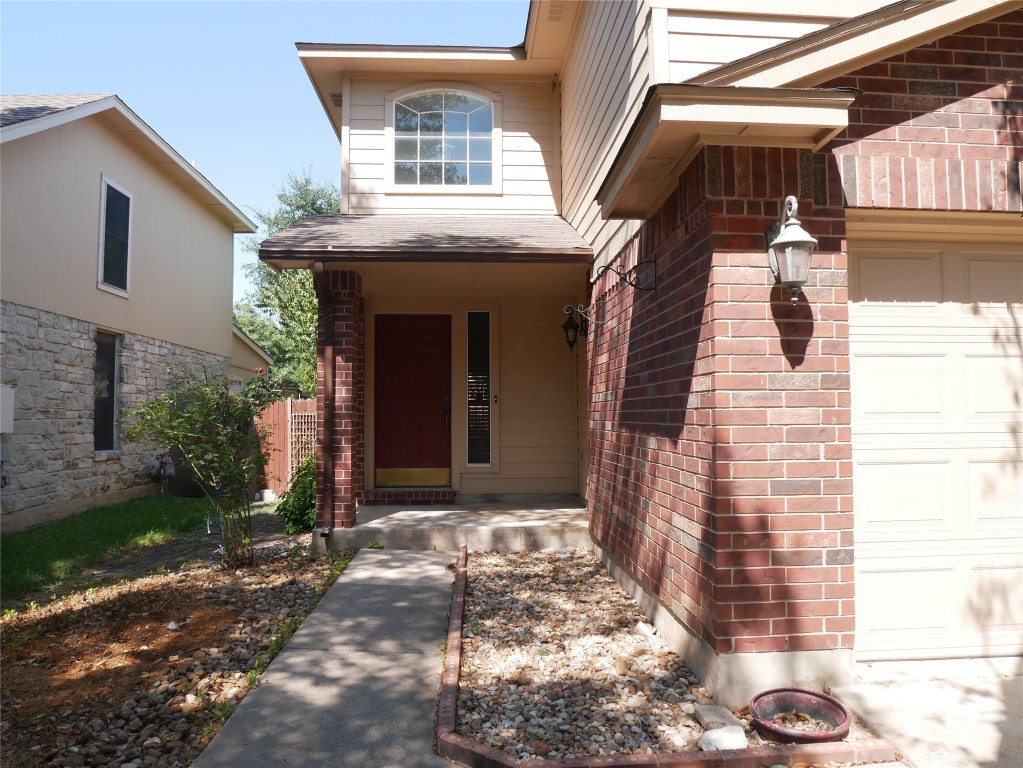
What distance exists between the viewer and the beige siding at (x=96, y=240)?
24.9 ft

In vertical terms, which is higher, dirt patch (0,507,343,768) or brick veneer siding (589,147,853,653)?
brick veneer siding (589,147,853,653)

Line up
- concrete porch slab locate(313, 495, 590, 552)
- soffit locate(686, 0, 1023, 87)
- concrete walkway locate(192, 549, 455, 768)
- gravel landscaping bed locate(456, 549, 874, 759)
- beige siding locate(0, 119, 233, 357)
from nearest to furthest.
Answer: concrete walkway locate(192, 549, 455, 768) < gravel landscaping bed locate(456, 549, 874, 759) < soffit locate(686, 0, 1023, 87) < concrete porch slab locate(313, 495, 590, 552) < beige siding locate(0, 119, 233, 357)

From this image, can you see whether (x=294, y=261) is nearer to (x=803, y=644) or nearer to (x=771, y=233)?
(x=771, y=233)

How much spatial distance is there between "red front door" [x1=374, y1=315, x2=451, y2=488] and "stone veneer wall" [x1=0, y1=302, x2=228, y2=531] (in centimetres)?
262

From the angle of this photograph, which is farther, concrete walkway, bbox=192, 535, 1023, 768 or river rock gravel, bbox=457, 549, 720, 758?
river rock gravel, bbox=457, 549, 720, 758

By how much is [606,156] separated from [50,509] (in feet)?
27.0

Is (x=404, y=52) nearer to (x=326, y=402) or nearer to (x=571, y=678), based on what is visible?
(x=326, y=402)

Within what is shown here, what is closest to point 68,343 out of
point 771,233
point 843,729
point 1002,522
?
point 771,233

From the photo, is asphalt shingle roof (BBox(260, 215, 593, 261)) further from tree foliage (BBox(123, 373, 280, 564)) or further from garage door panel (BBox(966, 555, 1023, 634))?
garage door panel (BBox(966, 555, 1023, 634))

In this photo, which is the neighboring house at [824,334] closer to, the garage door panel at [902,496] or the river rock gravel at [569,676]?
the garage door panel at [902,496]

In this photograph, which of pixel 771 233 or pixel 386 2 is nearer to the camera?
pixel 771 233

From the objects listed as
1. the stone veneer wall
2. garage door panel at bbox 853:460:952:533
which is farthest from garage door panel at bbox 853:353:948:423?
the stone veneer wall

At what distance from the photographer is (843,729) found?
264cm

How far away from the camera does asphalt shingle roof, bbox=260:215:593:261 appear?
18.8 feet
